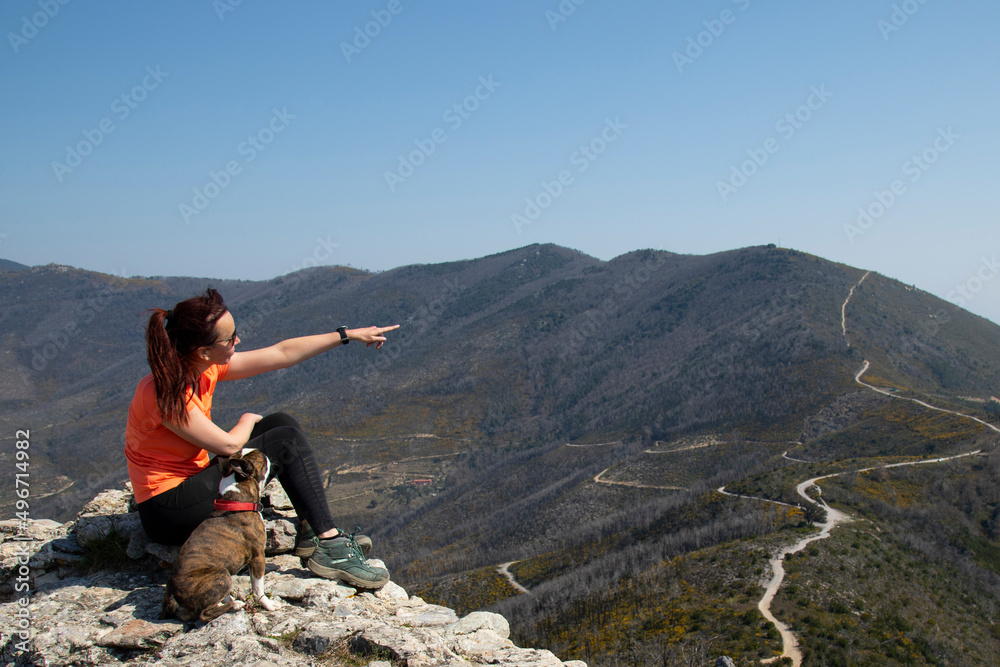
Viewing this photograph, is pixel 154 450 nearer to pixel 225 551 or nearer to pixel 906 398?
pixel 225 551

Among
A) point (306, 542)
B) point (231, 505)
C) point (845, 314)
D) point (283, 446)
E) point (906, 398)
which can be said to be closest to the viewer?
point (231, 505)

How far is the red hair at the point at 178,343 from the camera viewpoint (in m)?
4.31

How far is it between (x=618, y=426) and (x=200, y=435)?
212ft

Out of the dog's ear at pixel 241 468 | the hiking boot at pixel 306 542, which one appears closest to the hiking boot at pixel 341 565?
the hiking boot at pixel 306 542

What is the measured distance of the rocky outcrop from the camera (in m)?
4.23

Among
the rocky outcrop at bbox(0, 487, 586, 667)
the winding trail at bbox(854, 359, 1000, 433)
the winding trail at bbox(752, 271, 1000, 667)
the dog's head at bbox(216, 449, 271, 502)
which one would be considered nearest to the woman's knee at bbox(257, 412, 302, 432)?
the dog's head at bbox(216, 449, 271, 502)

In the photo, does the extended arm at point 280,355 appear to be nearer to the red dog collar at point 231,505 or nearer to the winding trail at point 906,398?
the red dog collar at point 231,505

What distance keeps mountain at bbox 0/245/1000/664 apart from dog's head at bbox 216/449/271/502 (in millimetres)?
16245

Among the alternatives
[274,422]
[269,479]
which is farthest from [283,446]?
[269,479]

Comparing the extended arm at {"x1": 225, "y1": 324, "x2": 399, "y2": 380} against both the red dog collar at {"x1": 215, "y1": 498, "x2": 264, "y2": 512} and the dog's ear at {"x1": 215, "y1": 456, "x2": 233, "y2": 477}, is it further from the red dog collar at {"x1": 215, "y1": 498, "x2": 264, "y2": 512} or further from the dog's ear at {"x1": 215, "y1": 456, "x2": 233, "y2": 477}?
the red dog collar at {"x1": 215, "y1": 498, "x2": 264, "y2": 512}

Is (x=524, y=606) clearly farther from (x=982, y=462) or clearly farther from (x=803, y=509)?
(x=982, y=462)

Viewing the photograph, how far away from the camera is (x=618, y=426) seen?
66562mm

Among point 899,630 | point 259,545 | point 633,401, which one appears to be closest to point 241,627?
point 259,545

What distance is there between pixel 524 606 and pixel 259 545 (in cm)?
2405
